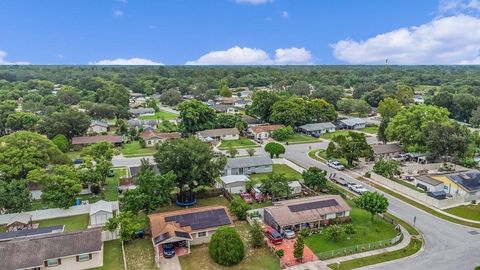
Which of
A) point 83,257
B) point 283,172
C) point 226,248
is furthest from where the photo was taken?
point 283,172

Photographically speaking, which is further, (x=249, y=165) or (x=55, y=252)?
(x=249, y=165)

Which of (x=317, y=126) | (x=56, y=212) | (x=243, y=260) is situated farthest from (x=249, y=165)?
(x=317, y=126)

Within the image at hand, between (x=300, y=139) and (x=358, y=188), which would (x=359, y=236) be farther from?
(x=300, y=139)

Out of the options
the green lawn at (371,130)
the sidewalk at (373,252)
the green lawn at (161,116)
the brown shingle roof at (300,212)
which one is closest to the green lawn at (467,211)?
the sidewalk at (373,252)

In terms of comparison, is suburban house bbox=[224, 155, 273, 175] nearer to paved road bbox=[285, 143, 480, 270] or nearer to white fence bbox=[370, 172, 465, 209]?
white fence bbox=[370, 172, 465, 209]

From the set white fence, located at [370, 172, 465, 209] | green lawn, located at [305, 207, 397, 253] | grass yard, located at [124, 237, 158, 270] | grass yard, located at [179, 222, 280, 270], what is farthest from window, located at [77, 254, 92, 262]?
white fence, located at [370, 172, 465, 209]
